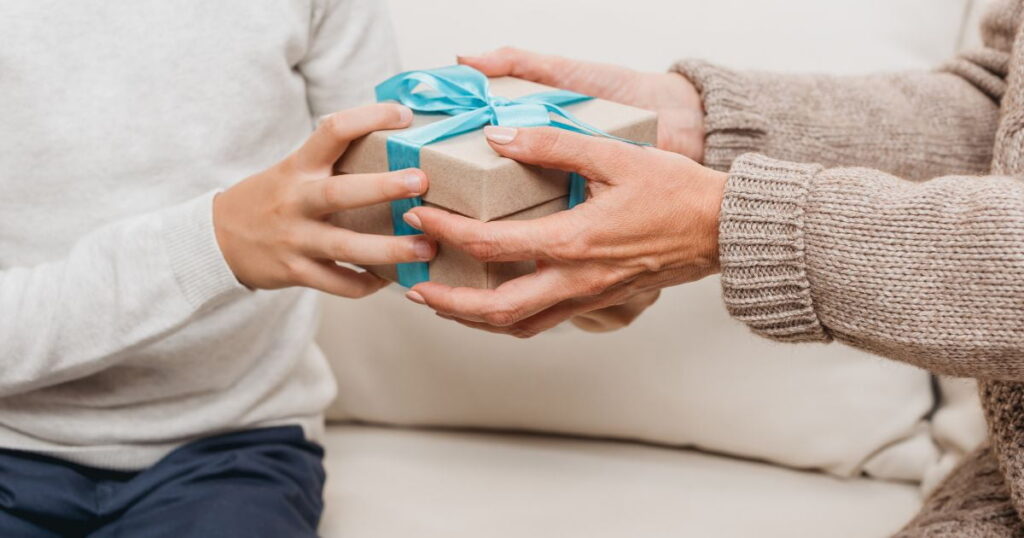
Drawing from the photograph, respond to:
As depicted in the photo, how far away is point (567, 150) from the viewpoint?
0.63 m

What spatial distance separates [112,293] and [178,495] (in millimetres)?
192

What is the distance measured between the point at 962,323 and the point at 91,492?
27.6 inches

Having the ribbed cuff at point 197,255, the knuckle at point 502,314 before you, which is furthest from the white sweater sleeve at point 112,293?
the knuckle at point 502,314

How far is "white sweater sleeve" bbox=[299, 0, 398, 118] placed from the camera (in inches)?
36.0

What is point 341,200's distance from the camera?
25.5 inches

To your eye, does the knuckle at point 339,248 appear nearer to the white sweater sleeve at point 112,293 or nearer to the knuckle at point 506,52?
the white sweater sleeve at point 112,293

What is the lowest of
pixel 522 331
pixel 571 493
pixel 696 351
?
pixel 571 493

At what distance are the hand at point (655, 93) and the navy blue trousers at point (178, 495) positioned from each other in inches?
17.0

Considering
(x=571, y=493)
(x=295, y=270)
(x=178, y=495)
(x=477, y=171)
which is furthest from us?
(x=571, y=493)

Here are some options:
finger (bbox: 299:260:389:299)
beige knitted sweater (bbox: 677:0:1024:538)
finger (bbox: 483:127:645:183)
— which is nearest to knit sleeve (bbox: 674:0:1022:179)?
beige knitted sweater (bbox: 677:0:1024:538)

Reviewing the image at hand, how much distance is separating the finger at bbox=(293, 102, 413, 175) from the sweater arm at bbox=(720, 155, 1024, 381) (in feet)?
0.78

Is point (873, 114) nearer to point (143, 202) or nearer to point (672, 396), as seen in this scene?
point (672, 396)

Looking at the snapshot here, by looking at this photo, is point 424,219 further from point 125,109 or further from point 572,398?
point 572,398

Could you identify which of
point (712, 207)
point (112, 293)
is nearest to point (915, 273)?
point (712, 207)
